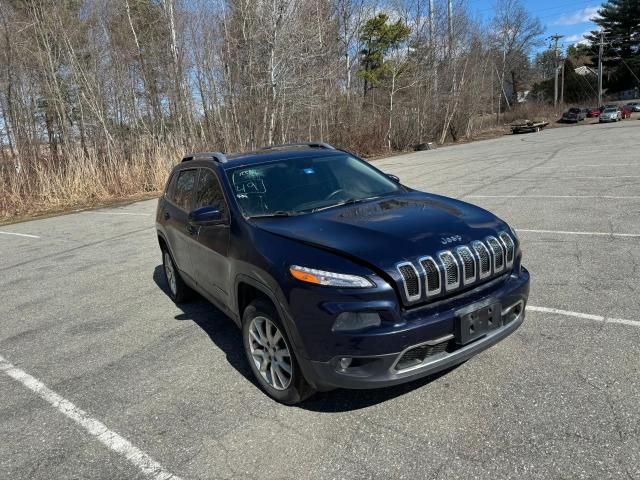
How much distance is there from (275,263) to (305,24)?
73.5 feet

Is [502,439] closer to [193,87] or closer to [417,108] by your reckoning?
[193,87]

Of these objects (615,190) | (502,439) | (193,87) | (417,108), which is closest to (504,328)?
(502,439)

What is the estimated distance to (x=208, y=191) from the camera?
4.26 meters

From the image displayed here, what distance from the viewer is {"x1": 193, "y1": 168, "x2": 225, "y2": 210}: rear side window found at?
3995 millimetres

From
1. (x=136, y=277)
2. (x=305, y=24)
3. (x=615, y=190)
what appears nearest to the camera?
(x=136, y=277)

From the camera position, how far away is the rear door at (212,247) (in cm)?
372

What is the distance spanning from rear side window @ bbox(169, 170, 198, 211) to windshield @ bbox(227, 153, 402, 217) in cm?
86

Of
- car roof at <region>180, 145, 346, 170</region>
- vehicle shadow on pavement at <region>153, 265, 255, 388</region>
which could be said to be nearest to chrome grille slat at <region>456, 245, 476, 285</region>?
vehicle shadow on pavement at <region>153, 265, 255, 388</region>

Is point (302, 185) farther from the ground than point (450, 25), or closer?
closer

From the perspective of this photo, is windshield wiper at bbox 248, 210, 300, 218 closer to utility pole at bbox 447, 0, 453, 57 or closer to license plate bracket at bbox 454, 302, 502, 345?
license plate bracket at bbox 454, 302, 502, 345

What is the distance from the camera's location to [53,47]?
706 inches

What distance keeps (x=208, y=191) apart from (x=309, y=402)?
2.05m

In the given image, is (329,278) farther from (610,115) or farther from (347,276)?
(610,115)

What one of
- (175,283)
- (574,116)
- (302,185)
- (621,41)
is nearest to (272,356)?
(302,185)
